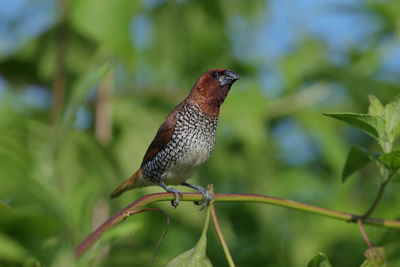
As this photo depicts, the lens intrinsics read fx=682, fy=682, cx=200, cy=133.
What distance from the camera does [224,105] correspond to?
477 centimetres

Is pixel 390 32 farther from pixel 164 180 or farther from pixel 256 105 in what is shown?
pixel 164 180

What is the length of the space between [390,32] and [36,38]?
9.32 feet

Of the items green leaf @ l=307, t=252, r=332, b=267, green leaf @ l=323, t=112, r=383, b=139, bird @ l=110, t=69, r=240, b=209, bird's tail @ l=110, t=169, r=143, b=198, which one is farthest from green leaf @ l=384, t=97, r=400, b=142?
bird's tail @ l=110, t=169, r=143, b=198

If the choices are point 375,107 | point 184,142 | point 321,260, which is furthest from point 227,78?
point 321,260

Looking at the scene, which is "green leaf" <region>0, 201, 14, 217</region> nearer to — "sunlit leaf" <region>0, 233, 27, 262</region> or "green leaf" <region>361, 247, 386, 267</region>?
"sunlit leaf" <region>0, 233, 27, 262</region>

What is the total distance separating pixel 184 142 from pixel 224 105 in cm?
103

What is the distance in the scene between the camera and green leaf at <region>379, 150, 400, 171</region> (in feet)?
7.01

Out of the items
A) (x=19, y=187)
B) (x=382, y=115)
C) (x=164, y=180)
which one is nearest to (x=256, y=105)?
(x=164, y=180)

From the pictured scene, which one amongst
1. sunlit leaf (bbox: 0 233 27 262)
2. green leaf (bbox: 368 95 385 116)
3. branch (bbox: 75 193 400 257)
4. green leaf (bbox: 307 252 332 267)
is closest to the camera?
sunlit leaf (bbox: 0 233 27 262)

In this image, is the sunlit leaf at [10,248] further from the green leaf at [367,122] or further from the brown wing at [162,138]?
the brown wing at [162,138]

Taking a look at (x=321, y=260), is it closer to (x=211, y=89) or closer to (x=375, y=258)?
(x=375, y=258)

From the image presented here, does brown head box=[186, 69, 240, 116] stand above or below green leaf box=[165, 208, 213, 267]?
above

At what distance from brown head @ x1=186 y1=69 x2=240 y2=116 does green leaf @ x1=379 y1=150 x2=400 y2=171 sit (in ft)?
4.61

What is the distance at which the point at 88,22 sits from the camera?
3654mm
